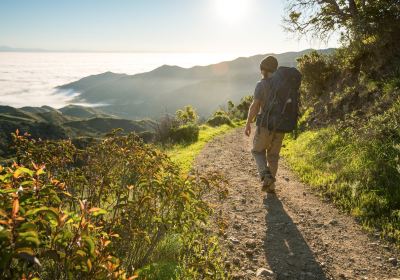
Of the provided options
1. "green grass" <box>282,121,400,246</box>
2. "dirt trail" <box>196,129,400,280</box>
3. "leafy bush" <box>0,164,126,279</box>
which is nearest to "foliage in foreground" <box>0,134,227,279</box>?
"leafy bush" <box>0,164,126,279</box>

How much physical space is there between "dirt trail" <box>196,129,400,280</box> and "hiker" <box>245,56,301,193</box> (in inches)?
28.7

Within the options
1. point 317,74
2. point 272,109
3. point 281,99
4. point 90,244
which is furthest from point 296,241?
point 317,74

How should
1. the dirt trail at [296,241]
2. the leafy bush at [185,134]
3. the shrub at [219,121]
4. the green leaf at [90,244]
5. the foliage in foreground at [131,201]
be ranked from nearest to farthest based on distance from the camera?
the green leaf at [90,244] < the foliage in foreground at [131,201] < the dirt trail at [296,241] < the leafy bush at [185,134] < the shrub at [219,121]

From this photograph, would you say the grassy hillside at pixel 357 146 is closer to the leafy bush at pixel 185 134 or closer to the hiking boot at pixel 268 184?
the hiking boot at pixel 268 184

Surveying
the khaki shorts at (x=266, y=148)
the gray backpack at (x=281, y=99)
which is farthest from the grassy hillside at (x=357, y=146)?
the gray backpack at (x=281, y=99)

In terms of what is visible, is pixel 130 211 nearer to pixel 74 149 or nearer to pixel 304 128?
pixel 74 149

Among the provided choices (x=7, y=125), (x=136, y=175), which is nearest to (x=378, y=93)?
(x=136, y=175)

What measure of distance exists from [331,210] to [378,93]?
20.6ft

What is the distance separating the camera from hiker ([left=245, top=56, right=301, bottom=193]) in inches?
283

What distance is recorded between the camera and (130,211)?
3.61 m

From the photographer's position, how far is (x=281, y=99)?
23.8ft

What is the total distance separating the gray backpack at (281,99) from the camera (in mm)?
7164

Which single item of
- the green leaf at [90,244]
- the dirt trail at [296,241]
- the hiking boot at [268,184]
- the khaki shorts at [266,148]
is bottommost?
the dirt trail at [296,241]

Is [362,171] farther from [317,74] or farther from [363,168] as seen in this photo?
[317,74]
